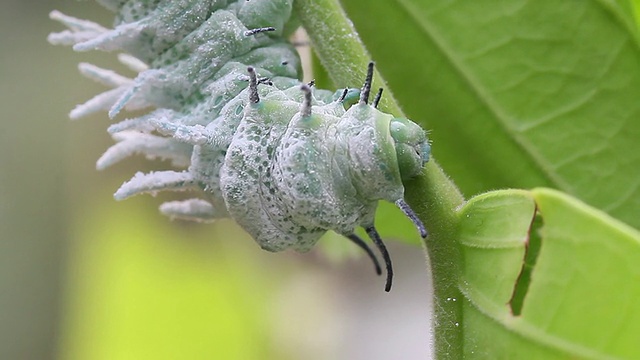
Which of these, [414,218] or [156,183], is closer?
[414,218]

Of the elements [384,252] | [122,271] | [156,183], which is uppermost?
[156,183]

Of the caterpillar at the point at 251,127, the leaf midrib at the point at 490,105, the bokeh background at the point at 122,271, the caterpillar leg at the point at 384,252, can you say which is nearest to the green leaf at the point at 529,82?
the leaf midrib at the point at 490,105

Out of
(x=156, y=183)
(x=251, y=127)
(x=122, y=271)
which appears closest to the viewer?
(x=251, y=127)

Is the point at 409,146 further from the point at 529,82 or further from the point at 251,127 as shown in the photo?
the point at 529,82

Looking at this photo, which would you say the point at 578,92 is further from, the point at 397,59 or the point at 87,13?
the point at 87,13

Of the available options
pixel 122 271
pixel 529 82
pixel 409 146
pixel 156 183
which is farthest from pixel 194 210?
pixel 122 271

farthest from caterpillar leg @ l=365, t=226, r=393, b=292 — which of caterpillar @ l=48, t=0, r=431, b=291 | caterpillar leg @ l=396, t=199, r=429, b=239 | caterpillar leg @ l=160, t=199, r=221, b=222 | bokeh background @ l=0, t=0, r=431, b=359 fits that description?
bokeh background @ l=0, t=0, r=431, b=359

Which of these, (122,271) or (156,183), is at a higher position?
(156,183)
